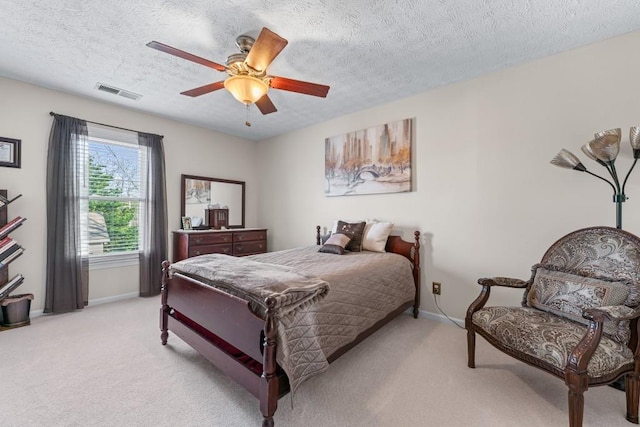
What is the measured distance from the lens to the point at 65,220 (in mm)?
3203

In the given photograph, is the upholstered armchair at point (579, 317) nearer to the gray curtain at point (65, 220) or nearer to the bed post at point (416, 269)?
the bed post at point (416, 269)

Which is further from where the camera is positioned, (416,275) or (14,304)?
(416,275)

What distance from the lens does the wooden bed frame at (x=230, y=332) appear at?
145cm

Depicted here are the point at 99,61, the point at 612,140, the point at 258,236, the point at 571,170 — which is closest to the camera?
the point at 612,140

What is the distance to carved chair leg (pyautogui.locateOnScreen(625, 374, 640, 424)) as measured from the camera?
1570mm

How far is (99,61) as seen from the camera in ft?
8.35

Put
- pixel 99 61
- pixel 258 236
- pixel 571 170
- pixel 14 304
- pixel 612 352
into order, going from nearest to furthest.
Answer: pixel 612 352, pixel 571 170, pixel 99 61, pixel 14 304, pixel 258 236

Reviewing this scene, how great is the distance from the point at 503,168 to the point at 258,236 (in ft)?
11.7

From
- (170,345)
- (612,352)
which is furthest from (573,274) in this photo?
(170,345)

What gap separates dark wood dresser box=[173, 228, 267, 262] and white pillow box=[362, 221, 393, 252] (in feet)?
6.75

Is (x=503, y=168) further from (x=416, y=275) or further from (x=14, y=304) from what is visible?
(x=14, y=304)

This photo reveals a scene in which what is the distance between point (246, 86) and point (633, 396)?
10.2ft

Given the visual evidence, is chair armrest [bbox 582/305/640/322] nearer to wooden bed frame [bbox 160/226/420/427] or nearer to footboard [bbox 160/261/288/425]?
wooden bed frame [bbox 160/226/420/427]

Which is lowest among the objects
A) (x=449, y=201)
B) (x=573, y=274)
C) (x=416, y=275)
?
(x=416, y=275)
